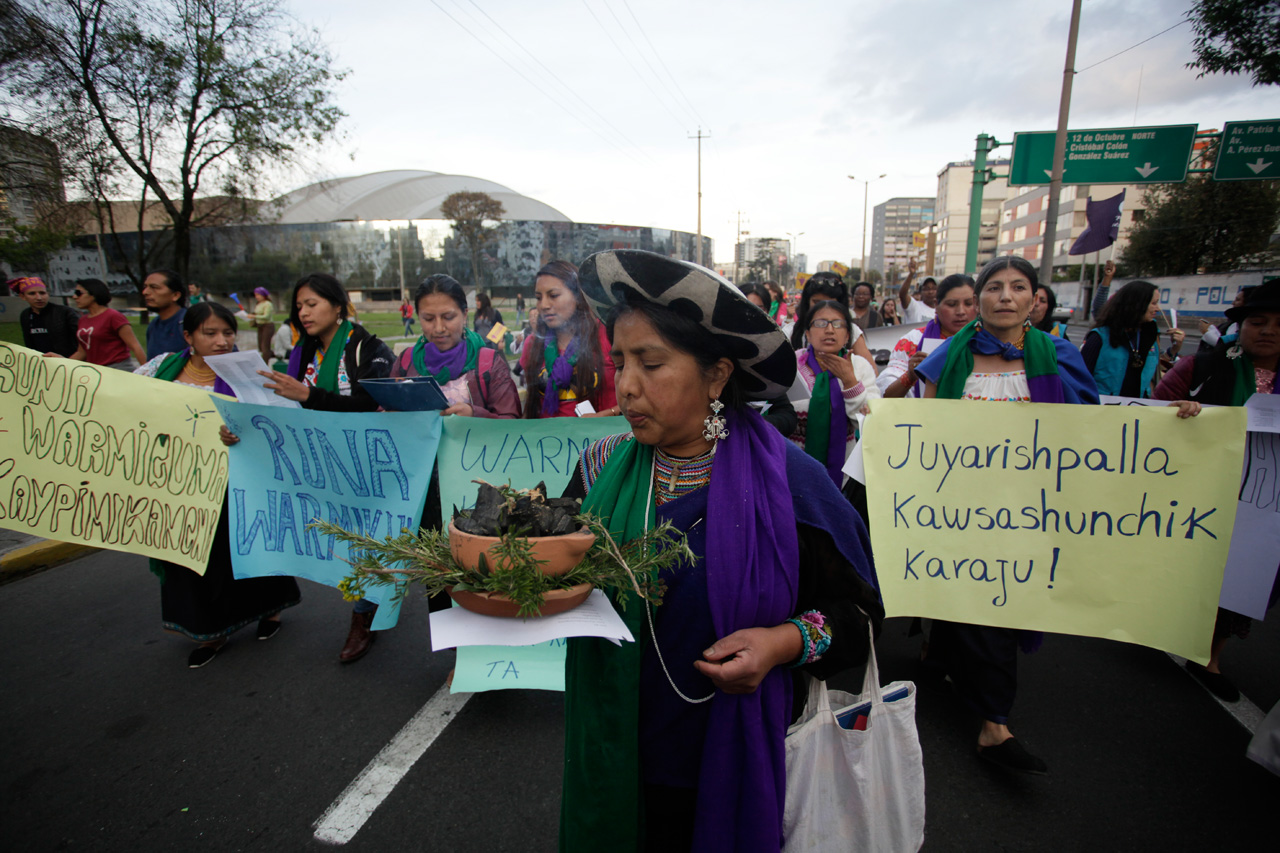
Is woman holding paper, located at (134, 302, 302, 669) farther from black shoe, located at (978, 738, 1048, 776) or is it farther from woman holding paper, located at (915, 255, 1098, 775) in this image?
black shoe, located at (978, 738, 1048, 776)

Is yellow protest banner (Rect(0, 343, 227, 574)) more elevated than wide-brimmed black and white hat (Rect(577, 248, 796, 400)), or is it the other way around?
wide-brimmed black and white hat (Rect(577, 248, 796, 400))

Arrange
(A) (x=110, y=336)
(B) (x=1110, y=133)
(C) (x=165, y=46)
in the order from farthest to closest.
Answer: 1. (C) (x=165, y=46)
2. (B) (x=1110, y=133)
3. (A) (x=110, y=336)

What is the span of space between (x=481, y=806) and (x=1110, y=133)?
1634 cm

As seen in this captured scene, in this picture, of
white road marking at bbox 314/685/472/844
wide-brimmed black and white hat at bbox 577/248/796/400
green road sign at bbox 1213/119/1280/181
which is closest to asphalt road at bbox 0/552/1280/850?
white road marking at bbox 314/685/472/844

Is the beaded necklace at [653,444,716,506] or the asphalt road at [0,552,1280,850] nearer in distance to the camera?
the beaded necklace at [653,444,716,506]

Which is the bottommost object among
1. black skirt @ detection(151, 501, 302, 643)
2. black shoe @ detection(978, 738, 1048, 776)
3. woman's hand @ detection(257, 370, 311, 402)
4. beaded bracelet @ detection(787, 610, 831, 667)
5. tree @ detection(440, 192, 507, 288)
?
black shoe @ detection(978, 738, 1048, 776)

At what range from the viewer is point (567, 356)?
361 cm

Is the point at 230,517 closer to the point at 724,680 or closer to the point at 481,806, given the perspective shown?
the point at 481,806

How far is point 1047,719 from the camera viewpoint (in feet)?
9.64

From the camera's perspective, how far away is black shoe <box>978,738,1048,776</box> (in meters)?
2.48

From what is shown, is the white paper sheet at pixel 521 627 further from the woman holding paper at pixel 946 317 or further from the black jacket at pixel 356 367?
the woman holding paper at pixel 946 317

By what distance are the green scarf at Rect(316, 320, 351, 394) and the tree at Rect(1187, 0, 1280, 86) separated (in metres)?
11.9

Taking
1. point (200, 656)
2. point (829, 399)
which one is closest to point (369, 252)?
point (200, 656)

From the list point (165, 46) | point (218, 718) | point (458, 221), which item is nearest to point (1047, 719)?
point (218, 718)
